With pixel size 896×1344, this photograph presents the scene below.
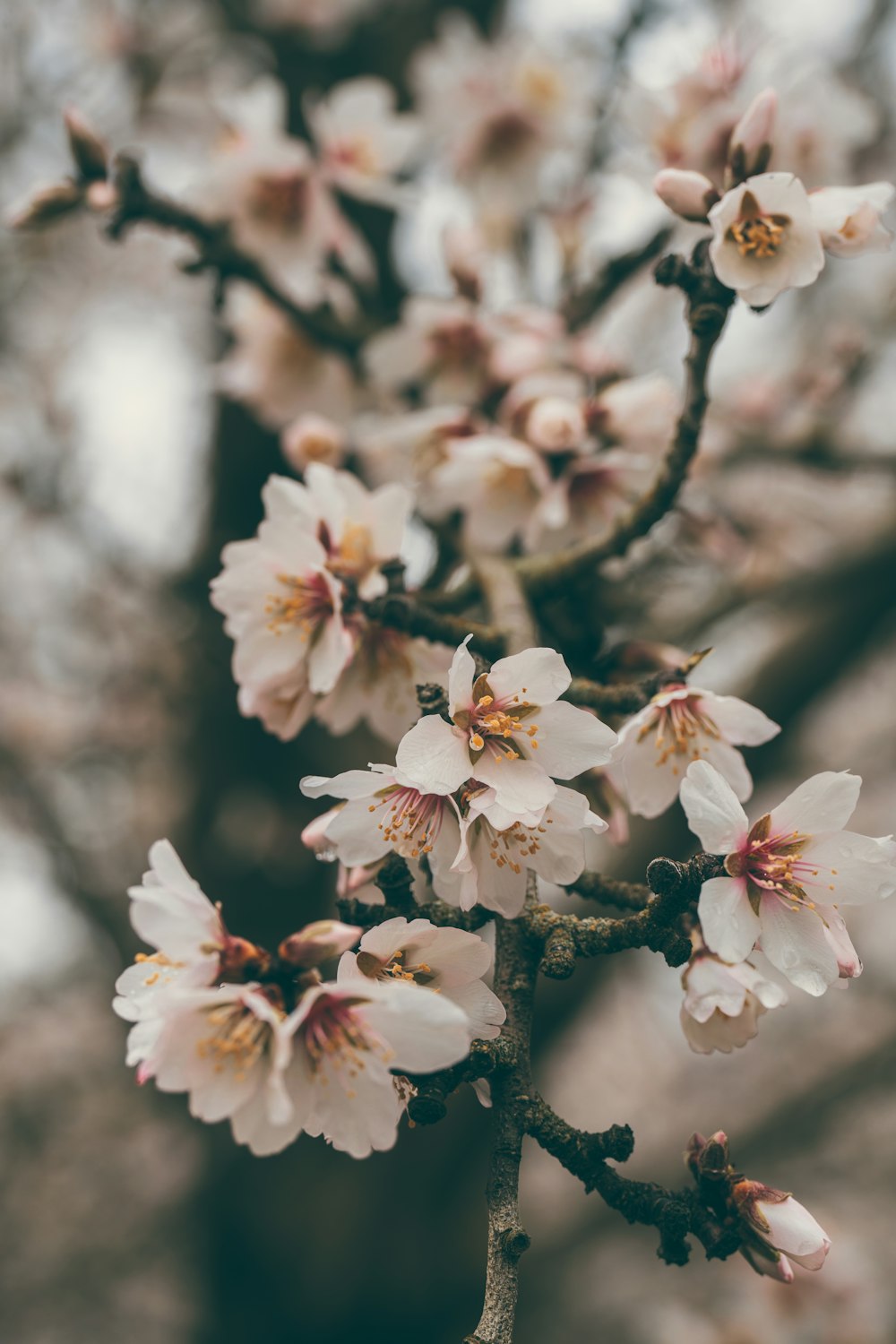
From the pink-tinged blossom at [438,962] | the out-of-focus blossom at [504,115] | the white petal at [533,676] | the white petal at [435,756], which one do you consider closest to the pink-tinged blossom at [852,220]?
the white petal at [533,676]

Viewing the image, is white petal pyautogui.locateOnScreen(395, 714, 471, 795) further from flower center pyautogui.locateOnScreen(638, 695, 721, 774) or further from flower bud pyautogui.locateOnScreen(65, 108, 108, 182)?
flower bud pyautogui.locateOnScreen(65, 108, 108, 182)

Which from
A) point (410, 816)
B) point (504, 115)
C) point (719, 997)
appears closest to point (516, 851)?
point (410, 816)

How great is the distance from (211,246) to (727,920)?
58.4 inches

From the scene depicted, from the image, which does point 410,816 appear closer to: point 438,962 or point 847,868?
point 438,962

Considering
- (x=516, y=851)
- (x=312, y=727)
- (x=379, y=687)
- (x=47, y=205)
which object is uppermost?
(x=47, y=205)

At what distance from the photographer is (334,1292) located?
10.1ft

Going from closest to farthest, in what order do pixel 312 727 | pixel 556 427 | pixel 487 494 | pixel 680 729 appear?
1. pixel 680 729
2. pixel 556 427
3. pixel 487 494
4. pixel 312 727

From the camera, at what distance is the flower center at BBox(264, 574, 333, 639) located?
1.24m

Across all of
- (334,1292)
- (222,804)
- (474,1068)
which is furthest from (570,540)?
(334,1292)

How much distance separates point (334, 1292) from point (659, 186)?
3065mm

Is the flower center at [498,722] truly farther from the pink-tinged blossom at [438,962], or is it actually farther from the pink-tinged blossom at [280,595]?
the pink-tinged blossom at [280,595]

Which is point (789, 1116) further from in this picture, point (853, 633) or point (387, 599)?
point (387, 599)

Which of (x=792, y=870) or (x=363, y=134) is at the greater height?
(x=363, y=134)

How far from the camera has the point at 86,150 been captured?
1.65 metres
